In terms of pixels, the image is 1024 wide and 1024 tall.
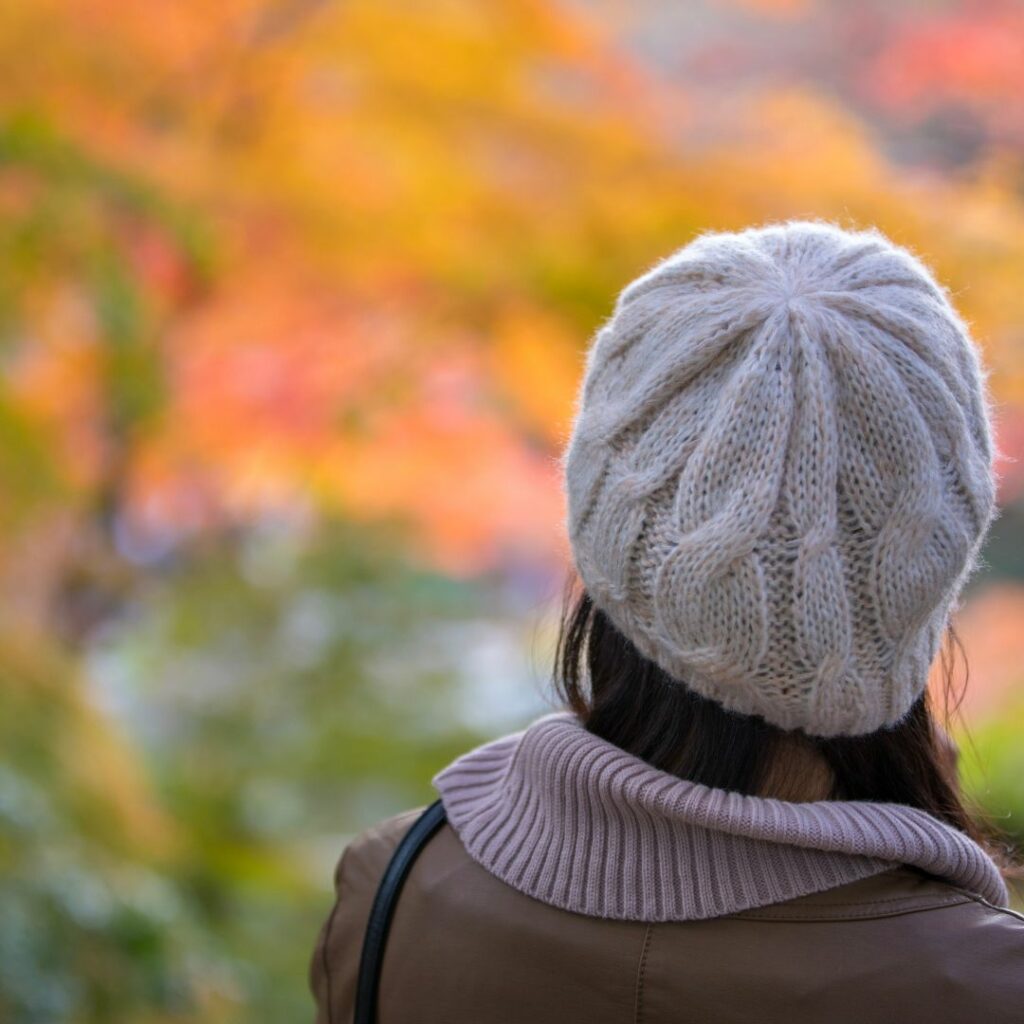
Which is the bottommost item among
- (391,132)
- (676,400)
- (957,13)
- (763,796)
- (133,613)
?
(763,796)

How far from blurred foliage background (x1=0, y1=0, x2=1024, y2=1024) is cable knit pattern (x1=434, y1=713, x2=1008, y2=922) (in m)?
1.42

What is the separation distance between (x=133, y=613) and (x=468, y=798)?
5138mm

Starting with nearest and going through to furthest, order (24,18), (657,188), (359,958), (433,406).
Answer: (359,958), (24,18), (657,188), (433,406)

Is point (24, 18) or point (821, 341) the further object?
point (24, 18)

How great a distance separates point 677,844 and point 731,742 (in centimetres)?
11

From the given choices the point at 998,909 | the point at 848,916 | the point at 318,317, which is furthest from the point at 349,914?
the point at 318,317

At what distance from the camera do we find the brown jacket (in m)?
0.92

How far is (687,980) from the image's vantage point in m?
0.97

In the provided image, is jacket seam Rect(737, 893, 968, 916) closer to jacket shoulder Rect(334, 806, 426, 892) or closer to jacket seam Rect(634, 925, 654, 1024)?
jacket seam Rect(634, 925, 654, 1024)

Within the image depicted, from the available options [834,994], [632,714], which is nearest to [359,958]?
[632,714]

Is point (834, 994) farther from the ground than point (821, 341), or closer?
closer

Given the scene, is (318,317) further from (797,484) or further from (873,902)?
(873,902)

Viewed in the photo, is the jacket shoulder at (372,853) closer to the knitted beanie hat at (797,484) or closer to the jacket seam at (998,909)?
the knitted beanie hat at (797,484)

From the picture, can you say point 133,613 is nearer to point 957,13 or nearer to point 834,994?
point 957,13
